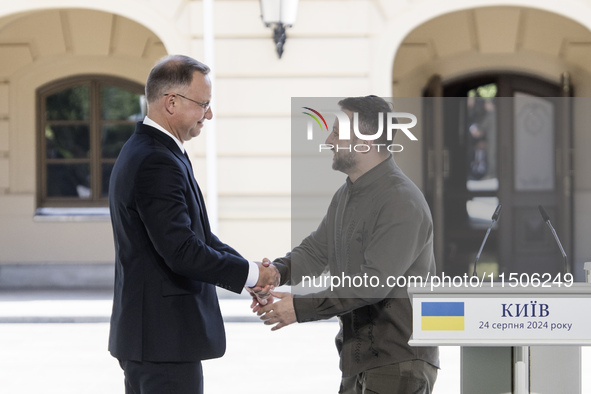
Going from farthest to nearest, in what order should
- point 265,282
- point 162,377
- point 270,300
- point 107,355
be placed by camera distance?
point 107,355 → point 270,300 → point 265,282 → point 162,377

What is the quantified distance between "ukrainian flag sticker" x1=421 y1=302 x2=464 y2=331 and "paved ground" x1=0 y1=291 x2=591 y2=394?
3232mm

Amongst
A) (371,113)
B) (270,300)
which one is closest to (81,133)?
(270,300)

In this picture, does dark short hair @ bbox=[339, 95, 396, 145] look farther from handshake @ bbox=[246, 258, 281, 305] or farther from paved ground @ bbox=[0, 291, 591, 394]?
paved ground @ bbox=[0, 291, 591, 394]

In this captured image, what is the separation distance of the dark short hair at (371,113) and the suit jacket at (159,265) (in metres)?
0.62

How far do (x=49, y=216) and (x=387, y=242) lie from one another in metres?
8.57

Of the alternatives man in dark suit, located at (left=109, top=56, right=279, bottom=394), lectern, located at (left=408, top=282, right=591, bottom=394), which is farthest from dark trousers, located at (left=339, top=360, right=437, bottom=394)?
man in dark suit, located at (left=109, top=56, right=279, bottom=394)

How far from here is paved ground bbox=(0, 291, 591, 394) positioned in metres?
5.72

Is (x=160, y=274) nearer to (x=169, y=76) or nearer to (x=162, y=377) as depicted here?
(x=162, y=377)

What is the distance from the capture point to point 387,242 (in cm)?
254

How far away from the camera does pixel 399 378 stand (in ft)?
8.66

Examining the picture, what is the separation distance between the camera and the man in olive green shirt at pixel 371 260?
255 cm

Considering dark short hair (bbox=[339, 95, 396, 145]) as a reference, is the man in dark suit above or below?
below

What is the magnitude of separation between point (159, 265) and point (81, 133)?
27.4 feet

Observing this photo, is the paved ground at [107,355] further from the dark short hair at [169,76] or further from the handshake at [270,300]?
the dark short hair at [169,76]
